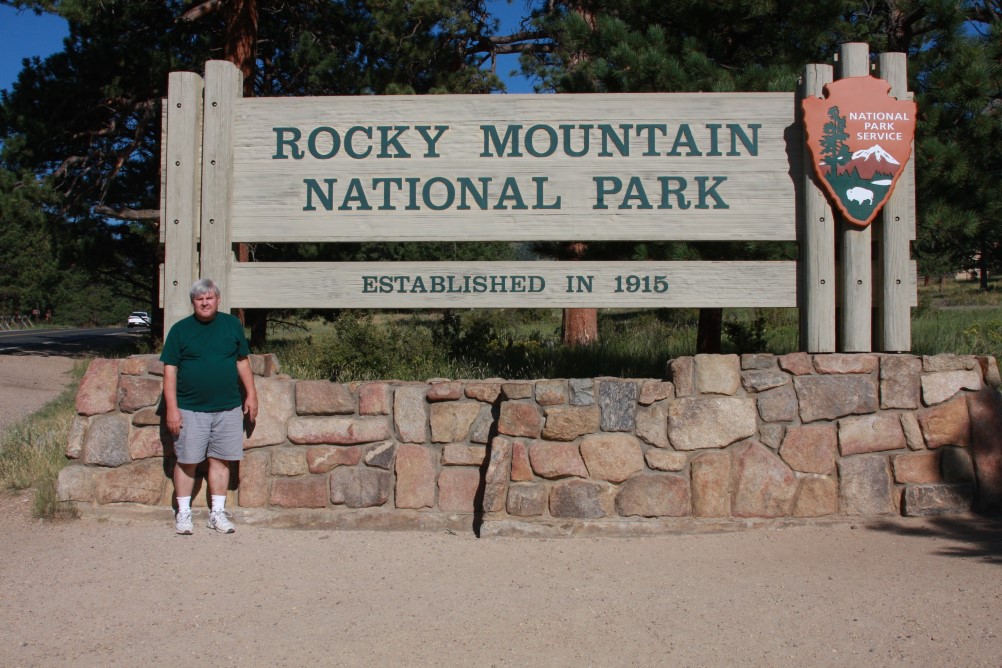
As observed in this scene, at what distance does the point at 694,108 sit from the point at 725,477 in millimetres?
2438

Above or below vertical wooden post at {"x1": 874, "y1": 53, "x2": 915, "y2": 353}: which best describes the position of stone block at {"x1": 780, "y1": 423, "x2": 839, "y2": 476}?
below

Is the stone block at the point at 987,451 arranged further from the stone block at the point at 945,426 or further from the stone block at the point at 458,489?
the stone block at the point at 458,489

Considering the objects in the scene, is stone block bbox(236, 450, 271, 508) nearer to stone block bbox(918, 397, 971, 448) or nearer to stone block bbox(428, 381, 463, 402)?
stone block bbox(428, 381, 463, 402)

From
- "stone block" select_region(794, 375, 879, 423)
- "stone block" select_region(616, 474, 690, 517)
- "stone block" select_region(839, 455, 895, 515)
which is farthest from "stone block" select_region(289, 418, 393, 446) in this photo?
"stone block" select_region(839, 455, 895, 515)

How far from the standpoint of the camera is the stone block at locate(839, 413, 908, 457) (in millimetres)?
5648

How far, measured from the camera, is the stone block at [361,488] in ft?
19.0

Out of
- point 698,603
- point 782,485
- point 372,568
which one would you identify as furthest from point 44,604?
point 782,485

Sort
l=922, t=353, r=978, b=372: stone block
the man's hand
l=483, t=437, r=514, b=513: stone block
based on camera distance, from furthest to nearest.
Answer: l=922, t=353, r=978, b=372: stone block, l=483, t=437, r=514, b=513: stone block, the man's hand

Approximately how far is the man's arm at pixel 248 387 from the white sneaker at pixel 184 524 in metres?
0.70

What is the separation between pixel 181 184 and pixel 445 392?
7.40ft

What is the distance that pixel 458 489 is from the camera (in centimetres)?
578

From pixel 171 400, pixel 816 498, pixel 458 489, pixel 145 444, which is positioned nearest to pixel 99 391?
pixel 145 444

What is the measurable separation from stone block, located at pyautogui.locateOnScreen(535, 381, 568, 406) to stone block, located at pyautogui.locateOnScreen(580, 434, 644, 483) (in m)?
0.32

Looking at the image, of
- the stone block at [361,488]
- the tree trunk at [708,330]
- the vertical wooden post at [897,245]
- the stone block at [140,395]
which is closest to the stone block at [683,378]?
the vertical wooden post at [897,245]
